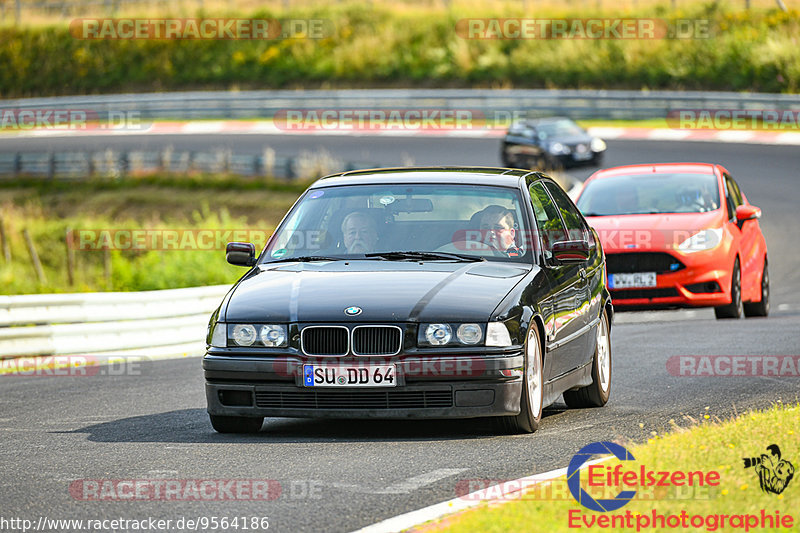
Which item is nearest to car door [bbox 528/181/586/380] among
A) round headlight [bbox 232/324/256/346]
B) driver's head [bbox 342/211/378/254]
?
driver's head [bbox 342/211/378/254]

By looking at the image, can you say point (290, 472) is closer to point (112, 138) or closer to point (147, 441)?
point (147, 441)

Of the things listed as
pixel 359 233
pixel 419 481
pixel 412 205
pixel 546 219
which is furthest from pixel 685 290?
pixel 419 481

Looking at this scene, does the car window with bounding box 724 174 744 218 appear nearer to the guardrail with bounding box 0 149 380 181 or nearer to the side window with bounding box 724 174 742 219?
the side window with bounding box 724 174 742 219

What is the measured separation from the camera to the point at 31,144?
139ft

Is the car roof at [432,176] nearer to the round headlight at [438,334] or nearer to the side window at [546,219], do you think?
the side window at [546,219]

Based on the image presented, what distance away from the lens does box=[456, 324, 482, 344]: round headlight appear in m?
7.41

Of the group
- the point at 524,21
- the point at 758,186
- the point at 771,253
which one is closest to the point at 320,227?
the point at 771,253

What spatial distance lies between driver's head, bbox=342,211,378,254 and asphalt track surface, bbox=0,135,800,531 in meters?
1.10

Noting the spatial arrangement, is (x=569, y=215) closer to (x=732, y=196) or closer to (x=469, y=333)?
(x=469, y=333)

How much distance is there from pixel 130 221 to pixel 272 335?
23.2m

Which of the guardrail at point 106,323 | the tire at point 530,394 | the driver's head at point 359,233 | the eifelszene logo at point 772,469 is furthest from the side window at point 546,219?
the guardrail at point 106,323

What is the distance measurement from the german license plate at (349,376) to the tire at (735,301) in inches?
327

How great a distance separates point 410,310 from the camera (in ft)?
24.5

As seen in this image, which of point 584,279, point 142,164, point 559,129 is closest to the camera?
point 584,279
